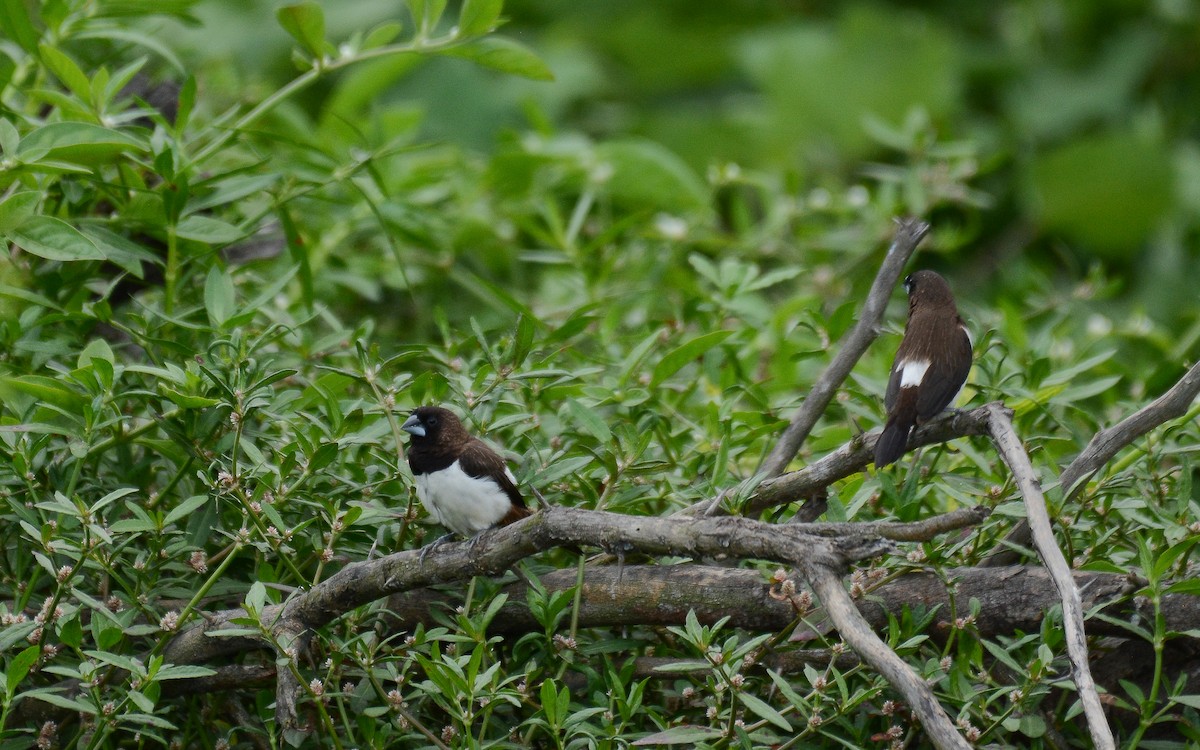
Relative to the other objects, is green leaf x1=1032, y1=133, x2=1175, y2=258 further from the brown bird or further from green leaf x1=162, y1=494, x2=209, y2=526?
green leaf x1=162, y1=494, x2=209, y2=526

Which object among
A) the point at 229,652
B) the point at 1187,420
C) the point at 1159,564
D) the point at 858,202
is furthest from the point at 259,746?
the point at 858,202

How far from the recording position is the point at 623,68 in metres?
7.64

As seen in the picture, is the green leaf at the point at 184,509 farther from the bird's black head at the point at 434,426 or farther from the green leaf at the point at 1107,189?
the green leaf at the point at 1107,189

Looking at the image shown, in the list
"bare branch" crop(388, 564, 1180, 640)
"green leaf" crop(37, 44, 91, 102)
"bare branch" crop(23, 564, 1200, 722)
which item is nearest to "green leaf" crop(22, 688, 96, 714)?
"bare branch" crop(23, 564, 1200, 722)

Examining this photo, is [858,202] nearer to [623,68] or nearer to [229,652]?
[229,652]

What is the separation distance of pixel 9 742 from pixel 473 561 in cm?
80

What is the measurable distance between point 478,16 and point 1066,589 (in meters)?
1.56

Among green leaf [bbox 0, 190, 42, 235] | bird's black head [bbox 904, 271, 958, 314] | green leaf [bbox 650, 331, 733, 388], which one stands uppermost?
green leaf [bbox 0, 190, 42, 235]

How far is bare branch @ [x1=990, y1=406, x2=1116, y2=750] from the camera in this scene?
1.40 meters

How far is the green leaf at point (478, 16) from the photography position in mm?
2407

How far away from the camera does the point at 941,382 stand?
2.09m

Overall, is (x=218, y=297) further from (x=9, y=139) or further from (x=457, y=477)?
(x=457, y=477)

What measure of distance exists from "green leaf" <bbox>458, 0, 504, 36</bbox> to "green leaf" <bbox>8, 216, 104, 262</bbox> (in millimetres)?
857

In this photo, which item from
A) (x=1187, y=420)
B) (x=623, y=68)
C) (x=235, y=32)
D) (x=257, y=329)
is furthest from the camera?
(x=623, y=68)
